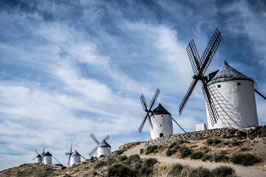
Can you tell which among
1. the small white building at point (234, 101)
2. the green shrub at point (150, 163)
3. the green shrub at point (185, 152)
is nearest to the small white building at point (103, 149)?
the small white building at point (234, 101)

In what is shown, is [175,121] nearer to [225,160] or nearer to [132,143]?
[132,143]

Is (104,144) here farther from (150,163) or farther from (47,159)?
(150,163)

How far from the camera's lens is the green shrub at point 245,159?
1278 cm

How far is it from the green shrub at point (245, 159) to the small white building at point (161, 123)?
19.2 meters

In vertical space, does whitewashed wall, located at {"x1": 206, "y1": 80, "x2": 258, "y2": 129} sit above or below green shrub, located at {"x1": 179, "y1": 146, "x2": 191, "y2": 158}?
above

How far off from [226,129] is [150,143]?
900 centimetres

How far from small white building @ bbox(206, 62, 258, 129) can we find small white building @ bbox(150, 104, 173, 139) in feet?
36.0

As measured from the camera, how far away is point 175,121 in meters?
33.3

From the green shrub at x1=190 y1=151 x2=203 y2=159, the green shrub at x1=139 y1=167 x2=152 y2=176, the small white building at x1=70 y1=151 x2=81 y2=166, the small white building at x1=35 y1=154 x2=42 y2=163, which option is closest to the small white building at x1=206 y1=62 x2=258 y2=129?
the green shrub at x1=190 y1=151 x2=203 y2=159

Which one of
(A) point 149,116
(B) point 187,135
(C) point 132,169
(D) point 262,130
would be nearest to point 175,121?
(A) point 149,116

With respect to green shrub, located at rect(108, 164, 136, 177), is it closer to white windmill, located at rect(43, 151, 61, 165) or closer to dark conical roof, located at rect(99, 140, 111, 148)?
dark conical roof, located at rect(99, 140, 111, 148)

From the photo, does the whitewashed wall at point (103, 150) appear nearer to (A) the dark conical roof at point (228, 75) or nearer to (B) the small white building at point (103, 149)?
(B) the small white building at point (103, 149)

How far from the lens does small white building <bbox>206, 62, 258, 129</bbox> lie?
69.5 ft

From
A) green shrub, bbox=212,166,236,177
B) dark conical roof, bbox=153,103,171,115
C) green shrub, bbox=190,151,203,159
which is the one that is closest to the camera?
green shrub, bbox=212,166,236,177
